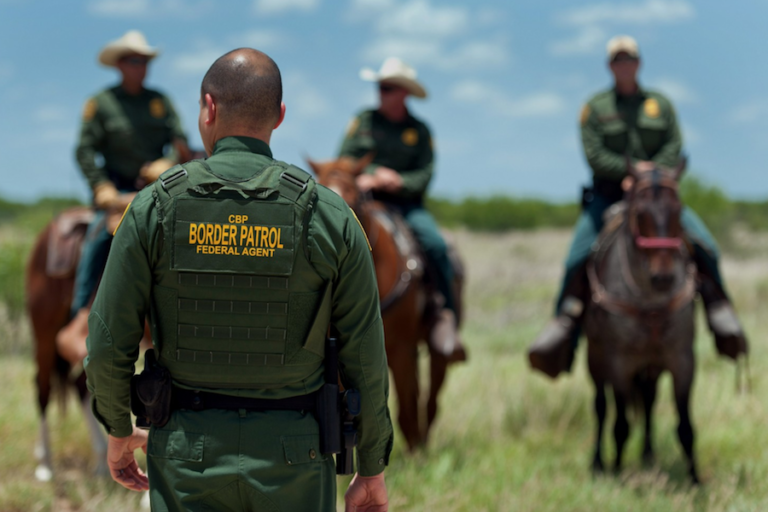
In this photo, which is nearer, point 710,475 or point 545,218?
point 710,475

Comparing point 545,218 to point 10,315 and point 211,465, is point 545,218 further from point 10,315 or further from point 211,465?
point 211,465

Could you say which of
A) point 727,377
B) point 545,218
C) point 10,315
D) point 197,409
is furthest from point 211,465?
point 545,218

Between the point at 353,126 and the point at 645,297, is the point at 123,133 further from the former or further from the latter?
the point at 645,297

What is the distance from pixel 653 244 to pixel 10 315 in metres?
9.39

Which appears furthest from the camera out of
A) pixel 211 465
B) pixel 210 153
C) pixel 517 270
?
pixel 517 270

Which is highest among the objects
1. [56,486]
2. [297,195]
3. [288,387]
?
[297,195]

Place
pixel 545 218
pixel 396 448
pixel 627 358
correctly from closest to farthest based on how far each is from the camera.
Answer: pixel 627 358, pixel 396 448, pixel 545 218

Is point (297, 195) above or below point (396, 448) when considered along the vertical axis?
above

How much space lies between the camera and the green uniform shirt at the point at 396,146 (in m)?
7.03

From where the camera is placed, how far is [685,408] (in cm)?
614

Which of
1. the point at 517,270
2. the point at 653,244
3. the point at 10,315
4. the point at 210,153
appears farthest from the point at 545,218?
the point at 210,153

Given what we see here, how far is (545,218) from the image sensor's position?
53188 mm

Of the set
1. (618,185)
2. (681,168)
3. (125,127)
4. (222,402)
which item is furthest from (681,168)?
(222,402)

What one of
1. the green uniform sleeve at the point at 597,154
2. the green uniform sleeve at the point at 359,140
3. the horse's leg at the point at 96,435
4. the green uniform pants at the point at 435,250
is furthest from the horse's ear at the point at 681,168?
the horse's leg at the point at 96,435
